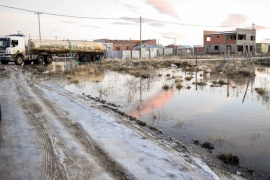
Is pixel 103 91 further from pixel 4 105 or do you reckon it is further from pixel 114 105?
pixel 4 105

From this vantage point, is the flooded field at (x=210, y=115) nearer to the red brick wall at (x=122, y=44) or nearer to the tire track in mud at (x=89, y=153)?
the tire track in mud at (x=89, y=153)

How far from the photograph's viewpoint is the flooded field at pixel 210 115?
→ 694 cm

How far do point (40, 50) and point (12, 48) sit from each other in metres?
4.10

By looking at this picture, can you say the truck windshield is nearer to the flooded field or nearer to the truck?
the truck

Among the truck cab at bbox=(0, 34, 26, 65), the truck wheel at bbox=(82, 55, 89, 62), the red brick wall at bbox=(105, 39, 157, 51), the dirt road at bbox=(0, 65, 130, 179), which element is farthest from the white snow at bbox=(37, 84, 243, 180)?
the red brick wall at bbox=(105, 39, 157, 51)

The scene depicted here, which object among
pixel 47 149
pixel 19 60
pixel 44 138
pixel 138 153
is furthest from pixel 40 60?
pixel 138 153

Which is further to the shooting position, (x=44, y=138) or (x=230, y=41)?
(x=230, y=41)

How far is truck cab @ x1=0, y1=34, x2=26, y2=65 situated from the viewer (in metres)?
30.1

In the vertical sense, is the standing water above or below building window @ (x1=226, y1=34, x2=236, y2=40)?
below

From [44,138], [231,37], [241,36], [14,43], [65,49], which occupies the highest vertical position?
[241,36]

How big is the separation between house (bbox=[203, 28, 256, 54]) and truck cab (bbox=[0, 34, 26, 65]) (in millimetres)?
48290

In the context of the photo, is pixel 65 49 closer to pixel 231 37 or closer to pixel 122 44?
pixel 231 37

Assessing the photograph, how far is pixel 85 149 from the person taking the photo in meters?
6.53

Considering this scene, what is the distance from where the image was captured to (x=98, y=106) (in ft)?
38.1
